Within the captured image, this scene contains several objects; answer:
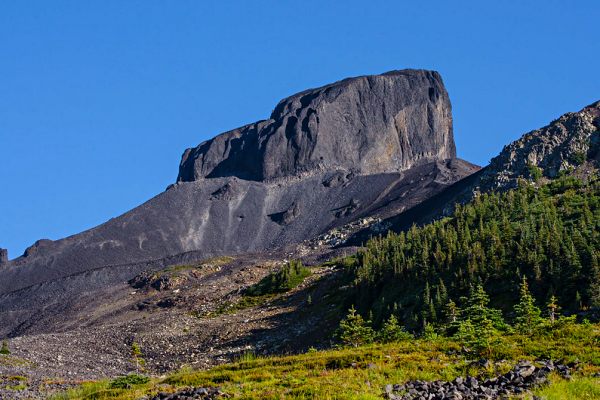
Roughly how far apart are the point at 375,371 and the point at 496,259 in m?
58.1

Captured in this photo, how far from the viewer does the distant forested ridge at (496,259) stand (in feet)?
257

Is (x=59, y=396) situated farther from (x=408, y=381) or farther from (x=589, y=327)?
(x=589, y=327)

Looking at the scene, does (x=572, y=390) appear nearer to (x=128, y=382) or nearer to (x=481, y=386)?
(x=481, y=386)

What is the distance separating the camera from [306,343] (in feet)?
315

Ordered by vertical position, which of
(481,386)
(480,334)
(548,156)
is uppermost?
(548,156)

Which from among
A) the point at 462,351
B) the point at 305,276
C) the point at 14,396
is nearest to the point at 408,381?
the point at 462,351

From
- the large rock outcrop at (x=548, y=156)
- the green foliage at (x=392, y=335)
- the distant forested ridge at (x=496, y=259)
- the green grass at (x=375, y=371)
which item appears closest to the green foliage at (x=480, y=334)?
the green grass at (x=375, y=371)

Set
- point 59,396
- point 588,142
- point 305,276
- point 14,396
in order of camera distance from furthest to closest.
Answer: point 588,142
point 305,276
point 14,396
point 59,396

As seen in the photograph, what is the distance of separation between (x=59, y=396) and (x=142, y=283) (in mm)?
152829

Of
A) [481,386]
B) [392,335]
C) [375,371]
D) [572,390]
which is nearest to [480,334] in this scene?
[375,371]

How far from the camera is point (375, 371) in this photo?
33656 millimetres

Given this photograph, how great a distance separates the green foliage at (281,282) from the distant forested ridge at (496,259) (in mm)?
19247

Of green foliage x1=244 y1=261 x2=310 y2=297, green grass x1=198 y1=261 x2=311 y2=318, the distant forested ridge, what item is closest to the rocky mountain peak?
the distant forested ridge

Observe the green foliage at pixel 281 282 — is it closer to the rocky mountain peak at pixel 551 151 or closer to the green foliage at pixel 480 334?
the rocky mountain peak at pixel 551 151
